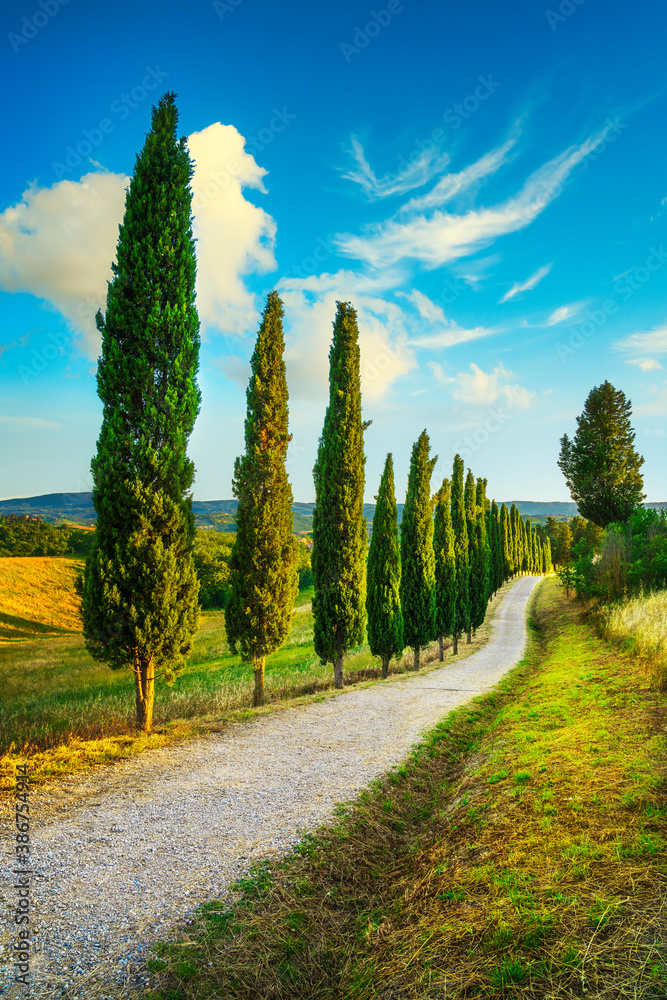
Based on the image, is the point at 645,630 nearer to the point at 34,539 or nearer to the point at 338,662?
the point at 338,662

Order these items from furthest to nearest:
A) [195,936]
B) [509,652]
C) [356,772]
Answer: [509,652], [356,772], [195,936]

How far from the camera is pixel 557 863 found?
3.60 meters

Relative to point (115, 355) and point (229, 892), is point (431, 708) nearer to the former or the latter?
point (229, 892)

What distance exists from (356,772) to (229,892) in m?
2.93

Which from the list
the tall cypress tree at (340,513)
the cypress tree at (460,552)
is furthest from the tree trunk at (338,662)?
the cypress tree at (460,552)

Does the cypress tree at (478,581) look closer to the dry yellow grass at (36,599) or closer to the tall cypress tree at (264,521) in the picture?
the tall cypress tree at (264,521)

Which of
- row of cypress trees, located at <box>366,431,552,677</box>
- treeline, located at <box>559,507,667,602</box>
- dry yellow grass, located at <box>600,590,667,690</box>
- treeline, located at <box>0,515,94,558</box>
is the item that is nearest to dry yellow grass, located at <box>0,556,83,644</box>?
treeline, located at <box>0,515,94,558</box>

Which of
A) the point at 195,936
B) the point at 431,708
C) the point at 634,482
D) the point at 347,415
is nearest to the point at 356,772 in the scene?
the point at 195,936

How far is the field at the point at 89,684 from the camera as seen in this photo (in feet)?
23.0

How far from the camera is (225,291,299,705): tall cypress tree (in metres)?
10.7

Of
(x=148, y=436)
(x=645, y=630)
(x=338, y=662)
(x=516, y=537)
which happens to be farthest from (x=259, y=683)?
(x=516, y=537)

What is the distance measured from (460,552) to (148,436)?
18148 millimetres

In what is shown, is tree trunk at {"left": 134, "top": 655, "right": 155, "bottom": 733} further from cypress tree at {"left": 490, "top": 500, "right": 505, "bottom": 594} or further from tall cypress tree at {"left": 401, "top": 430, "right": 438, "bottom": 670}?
cypress tree at {"left": 490, "top": 500, "right": 505, "bottom": 594}

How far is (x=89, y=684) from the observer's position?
63.4ft
